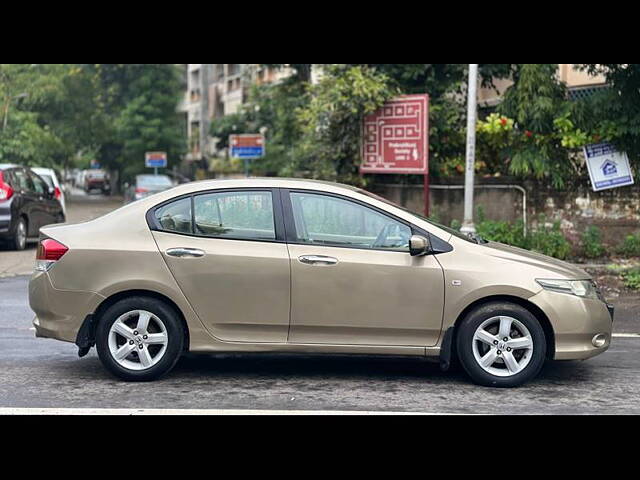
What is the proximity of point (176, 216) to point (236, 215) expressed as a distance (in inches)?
17.9

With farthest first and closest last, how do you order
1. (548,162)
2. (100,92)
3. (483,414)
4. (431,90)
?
1. (100,92)
2. (431,90)
3. (548,162)
4. (483,414)

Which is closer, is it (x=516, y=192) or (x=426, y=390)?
(x=426, y=390)

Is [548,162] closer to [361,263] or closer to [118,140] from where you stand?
[361,263]

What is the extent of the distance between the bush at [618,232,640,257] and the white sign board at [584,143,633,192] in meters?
0.83

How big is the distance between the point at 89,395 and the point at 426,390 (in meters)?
2.40

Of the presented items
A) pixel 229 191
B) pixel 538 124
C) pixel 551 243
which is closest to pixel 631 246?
pixel 551 243

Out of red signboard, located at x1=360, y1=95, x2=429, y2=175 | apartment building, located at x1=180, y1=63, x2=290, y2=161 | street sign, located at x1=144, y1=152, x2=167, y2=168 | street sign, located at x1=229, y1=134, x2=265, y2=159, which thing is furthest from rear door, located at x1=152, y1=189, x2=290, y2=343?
street sign, located at x1=144, y1=152, x2=167, y2=168

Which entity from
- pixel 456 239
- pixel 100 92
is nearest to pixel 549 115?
pixel 456 239

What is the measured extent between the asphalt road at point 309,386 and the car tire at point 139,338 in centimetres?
12

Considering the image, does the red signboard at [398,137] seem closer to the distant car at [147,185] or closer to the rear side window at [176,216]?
the rear side window at [176,216]

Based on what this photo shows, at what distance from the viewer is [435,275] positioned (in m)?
6.77

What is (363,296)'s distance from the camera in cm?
678

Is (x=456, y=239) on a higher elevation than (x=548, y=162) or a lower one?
lower

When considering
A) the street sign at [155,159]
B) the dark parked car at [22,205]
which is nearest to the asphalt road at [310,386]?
the dark parked car at [22,205]
